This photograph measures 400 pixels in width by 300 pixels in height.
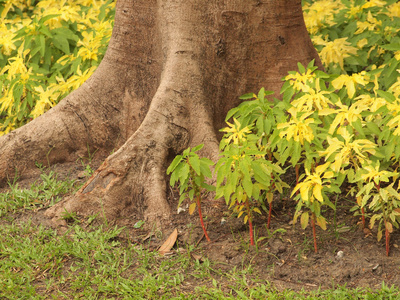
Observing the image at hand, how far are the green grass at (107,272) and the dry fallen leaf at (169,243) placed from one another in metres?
0.05

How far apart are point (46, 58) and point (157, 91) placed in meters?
2.12

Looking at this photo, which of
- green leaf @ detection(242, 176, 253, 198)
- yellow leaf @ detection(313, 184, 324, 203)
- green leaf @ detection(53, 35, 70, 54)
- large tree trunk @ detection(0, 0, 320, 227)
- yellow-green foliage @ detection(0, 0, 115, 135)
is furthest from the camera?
green leaf @ detection(53, 35, 70, 54)

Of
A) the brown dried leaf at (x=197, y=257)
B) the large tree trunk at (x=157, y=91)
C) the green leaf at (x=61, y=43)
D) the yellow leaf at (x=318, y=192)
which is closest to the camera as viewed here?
the yellow leaf at (x=318, y=192)

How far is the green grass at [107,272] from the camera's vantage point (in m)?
2.93

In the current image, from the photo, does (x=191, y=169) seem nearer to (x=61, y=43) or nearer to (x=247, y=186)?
(x=247, y=186)

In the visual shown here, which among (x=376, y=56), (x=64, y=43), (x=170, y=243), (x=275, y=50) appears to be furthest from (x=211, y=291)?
(x=64, y=43)

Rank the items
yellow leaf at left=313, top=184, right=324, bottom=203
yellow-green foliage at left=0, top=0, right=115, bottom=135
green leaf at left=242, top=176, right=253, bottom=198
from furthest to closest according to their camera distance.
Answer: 1. yellow-green foliage at left=0, top=0, right=115, bottom=135
2. green leaf at left=242, top=176, right=253, bottom=198
3. yellow leaf at left=313, top=184, right=324, bottom=203

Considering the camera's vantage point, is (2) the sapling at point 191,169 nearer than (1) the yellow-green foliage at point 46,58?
Yes

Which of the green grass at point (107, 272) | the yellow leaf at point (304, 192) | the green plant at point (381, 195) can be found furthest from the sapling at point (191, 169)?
the green plant at point (381, 195)

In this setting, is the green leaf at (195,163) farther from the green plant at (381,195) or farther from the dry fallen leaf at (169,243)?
the green plant at (381,195)

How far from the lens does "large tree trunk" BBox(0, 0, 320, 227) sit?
3.77 metres

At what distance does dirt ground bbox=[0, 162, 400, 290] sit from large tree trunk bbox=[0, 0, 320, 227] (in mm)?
315

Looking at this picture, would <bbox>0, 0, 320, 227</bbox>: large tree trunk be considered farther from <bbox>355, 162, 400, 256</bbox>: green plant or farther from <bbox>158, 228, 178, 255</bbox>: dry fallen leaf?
<bbox>355, 162, 400, 256</bbox>: green plant

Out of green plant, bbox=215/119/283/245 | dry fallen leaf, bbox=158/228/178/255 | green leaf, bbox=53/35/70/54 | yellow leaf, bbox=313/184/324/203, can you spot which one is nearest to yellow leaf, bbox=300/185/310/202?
yellow leaf, bbox=313/184/324/203
